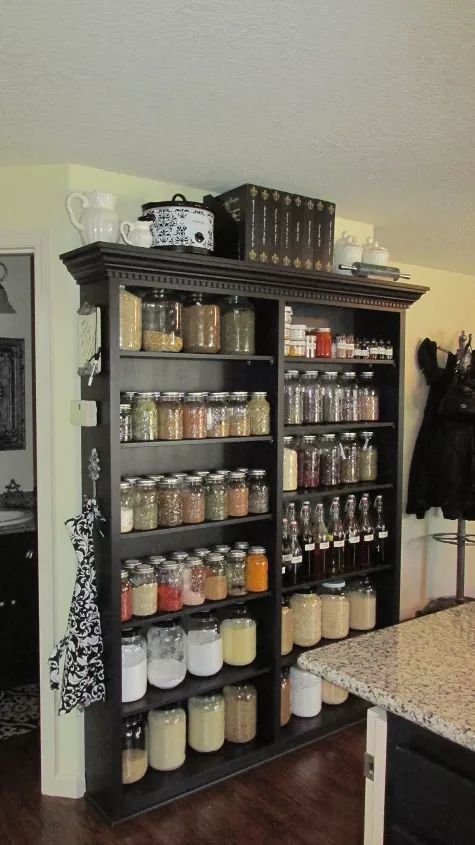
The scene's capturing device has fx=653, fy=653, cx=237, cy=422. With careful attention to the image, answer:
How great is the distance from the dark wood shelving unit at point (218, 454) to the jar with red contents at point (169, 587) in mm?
53

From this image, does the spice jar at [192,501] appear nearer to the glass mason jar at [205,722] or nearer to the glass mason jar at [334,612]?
the glass mason jar at [205,722]

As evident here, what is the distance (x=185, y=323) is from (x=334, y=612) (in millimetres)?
1508

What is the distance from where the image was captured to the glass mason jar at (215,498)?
2.58 meters

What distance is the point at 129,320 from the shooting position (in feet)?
7.57

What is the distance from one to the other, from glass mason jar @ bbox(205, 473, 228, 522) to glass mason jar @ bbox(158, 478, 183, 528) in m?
0.14

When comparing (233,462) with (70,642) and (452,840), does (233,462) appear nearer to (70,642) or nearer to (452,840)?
(70,642)

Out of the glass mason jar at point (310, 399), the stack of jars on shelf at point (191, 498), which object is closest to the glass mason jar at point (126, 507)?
the stack of jars on shelf at point (191, 498)

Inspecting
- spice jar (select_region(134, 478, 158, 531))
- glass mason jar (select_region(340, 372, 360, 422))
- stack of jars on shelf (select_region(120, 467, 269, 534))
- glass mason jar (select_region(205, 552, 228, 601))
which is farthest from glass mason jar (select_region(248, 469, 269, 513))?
glass mason jar (select_region(340, 372, 360, 422))

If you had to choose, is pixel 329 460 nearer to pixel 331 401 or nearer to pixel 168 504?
pixel 331 401

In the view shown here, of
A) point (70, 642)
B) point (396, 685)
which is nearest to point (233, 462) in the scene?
point (70, 642)

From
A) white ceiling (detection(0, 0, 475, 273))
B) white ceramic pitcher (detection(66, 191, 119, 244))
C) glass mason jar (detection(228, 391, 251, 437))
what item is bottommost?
glass mason jar (detection(228, 391, 251, 437))

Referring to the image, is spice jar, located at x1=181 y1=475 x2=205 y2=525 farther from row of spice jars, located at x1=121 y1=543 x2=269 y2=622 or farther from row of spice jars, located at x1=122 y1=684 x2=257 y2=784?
row of spice jars, located at x1=122 y1=684 x2=257 y2=784

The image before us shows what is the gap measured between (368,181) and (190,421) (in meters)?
1.17

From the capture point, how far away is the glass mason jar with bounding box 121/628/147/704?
2.37m
